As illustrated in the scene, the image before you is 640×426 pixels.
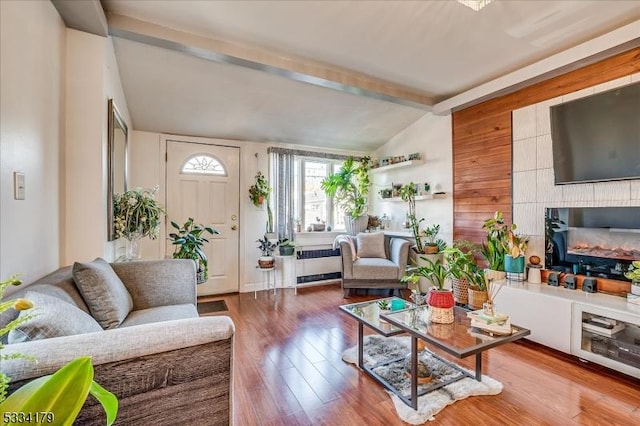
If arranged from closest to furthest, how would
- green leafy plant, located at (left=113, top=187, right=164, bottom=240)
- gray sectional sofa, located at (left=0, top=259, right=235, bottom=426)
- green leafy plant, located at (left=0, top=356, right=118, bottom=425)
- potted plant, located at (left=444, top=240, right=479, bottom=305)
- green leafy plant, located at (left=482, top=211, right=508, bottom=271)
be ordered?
green leafy plant, located at (left=0, top=356, right=118, bottom=425) → gray sectional sofa, located at (left=0, top=259, right=235, bottom=426) → green leafy plant, located at (left=113, top=187, right=164, bottom=240) → green leafy plant, located at (left=482, top=211, right=508, bottom=271) → potted plant, located at (left=444, top=240, right=479, bottom=305)

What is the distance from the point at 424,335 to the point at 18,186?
2232 mm

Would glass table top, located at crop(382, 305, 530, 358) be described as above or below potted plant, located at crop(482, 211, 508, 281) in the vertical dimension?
below

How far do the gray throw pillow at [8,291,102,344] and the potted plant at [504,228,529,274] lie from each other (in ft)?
10.6

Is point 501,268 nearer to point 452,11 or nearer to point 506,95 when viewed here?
point 506,95

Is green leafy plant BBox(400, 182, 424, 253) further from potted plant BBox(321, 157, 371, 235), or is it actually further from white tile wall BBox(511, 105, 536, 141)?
white tile wall BBox(511, 105, 536, 141)

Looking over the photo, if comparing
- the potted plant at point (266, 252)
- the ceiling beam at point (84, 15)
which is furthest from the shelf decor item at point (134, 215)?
the potted plant at point (266, 252)

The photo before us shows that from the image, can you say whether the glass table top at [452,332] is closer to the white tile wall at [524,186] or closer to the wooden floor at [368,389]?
the wooden floor at [368,389]

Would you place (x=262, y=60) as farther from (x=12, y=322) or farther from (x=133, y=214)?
(x=12, y=322)

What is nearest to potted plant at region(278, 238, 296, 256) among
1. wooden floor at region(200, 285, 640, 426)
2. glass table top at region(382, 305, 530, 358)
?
wooden floor at region(200, 285, 640, 426)

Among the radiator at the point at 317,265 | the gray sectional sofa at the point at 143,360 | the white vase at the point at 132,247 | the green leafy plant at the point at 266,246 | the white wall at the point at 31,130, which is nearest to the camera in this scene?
the gray sectional sofa at the point at 143,360

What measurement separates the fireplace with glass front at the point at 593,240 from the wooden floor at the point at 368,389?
2.63ft

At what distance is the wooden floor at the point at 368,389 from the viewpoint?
1648 mm

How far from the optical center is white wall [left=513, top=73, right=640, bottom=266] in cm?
256

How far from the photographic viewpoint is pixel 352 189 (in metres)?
4.92
